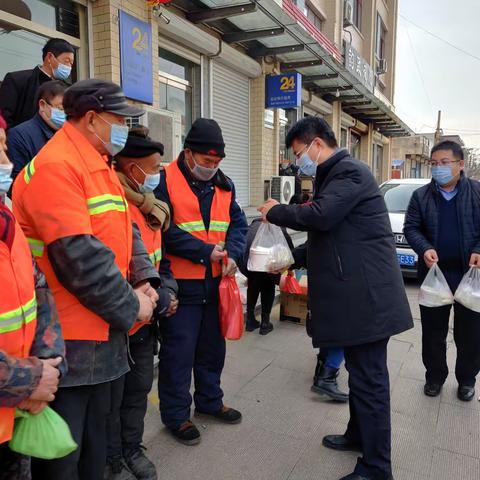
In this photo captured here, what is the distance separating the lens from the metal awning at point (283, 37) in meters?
6.75

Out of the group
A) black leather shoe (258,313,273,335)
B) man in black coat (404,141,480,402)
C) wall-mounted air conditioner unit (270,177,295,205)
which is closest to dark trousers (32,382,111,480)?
man in black coat (404,141,480,402)

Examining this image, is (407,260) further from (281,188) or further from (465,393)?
(465,393)

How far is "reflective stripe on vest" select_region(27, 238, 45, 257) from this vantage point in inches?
65.7

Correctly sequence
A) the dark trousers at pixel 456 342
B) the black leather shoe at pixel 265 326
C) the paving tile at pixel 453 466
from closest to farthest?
the paving tile at pixel 453 466 → the dark trousers at pixel 456 342 → the black leather shoe at pixel 265 326

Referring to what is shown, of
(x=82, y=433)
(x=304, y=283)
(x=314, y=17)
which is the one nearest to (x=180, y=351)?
(x=82, y=433)

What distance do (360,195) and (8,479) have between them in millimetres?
1948

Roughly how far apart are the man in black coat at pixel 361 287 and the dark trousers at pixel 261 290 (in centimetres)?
249

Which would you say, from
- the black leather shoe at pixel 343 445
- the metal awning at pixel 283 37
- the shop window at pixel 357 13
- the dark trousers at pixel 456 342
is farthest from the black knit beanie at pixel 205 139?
→ the shop window at pixel 357 13

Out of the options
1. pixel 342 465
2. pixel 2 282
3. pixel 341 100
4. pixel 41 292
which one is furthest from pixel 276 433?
pixel 341 100

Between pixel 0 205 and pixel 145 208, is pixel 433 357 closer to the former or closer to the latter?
pixel 145 208

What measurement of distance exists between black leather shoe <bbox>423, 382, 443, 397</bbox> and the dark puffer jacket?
2.83 ft

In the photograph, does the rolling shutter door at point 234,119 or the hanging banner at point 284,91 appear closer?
the rolling shutter door at point 234,119

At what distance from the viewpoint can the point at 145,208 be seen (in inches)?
89.3

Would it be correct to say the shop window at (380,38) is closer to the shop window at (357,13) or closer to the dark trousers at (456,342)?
the shop window at (357,13)
